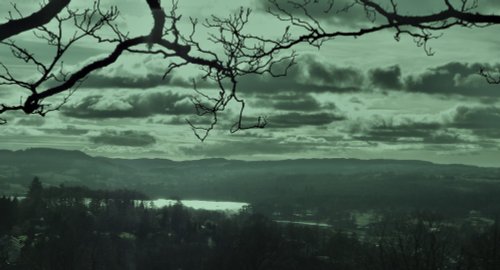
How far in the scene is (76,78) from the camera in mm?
5262

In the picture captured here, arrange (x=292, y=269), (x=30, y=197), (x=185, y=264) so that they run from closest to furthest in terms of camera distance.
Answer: (x=292, y=269) → (x=185, y=264) → (x=30, y=197)

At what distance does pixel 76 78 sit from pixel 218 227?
148281mm

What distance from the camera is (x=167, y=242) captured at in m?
127

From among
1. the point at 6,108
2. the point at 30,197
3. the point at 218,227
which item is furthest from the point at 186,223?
the point at 6,108

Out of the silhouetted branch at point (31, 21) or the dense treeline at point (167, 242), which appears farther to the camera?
the dense treeline at point (167, 242)

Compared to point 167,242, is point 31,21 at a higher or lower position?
higher

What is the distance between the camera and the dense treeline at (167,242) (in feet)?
262

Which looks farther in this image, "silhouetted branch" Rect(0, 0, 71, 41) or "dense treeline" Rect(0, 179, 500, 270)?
"dense treeline" Rect(0, 179, 500, 270)

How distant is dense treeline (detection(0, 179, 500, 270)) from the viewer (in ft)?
262

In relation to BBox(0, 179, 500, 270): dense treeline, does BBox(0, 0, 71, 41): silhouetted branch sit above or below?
above

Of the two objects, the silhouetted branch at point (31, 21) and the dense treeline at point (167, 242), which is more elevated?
the silhouetted branch at point (31, 21)

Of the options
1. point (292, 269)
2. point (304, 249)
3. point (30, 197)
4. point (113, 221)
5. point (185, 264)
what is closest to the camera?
point (292, 269)

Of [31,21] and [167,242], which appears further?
[167,242]

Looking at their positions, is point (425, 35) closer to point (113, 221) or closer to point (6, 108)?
point (6, 108)
